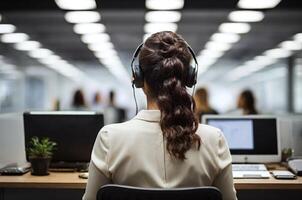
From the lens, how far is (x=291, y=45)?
28.1 feet

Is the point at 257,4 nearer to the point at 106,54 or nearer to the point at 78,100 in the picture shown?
the point at 78,100

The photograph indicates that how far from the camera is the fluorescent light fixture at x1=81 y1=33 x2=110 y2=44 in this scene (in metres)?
7.04

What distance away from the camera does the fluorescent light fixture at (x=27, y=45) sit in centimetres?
842

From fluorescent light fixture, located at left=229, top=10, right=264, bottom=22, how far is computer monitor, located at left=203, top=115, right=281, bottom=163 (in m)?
2.48

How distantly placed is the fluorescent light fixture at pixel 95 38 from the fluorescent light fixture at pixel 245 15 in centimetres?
238

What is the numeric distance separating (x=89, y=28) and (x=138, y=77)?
15.9 feet

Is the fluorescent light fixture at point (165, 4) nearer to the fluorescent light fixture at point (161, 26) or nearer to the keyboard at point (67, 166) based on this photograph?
the fluorescent light fixture at point (161, 26)

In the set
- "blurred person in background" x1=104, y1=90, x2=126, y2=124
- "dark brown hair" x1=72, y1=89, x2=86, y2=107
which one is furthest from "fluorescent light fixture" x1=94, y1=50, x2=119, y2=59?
"dark brown hair" x1=72, y1=89, x2=86, y2=107

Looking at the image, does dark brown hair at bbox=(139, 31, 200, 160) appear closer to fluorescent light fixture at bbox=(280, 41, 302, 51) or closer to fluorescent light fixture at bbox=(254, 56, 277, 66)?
fluorescent light fixture at bbox=(280, 41, 302, 51)

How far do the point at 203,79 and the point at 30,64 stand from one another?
5.74 m

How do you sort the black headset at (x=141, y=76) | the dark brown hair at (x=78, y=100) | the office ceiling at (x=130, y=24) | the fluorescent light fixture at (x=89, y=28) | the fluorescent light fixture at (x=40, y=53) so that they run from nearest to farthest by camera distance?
the black headset at (x=141, y=76) → the office ceiling at (x=130, y=24) → the fluorescent light fixture at (x=89, y=28) → the dark brown hair at (x=78, y=100) → the fluorescent light fixture at (x=40, y=53)

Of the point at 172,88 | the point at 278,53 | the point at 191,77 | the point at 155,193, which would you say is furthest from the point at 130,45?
the point at 155,193

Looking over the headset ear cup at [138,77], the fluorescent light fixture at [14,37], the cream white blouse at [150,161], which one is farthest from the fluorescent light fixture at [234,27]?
the cream white blouse at [150,161]

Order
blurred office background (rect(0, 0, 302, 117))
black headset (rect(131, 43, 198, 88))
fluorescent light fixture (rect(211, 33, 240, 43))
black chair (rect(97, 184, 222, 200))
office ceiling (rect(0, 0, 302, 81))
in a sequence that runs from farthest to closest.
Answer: fluorescent light fixture (rect(211, 33, 240, 43)) < blurred office background (rect(0, 0, 302, 117)) < office ceiling (rect(0, 0, 302, 81)) < black headset (rect(131, 43, 198, 88)) < black chair (rect(97, 184, 222, 200))
